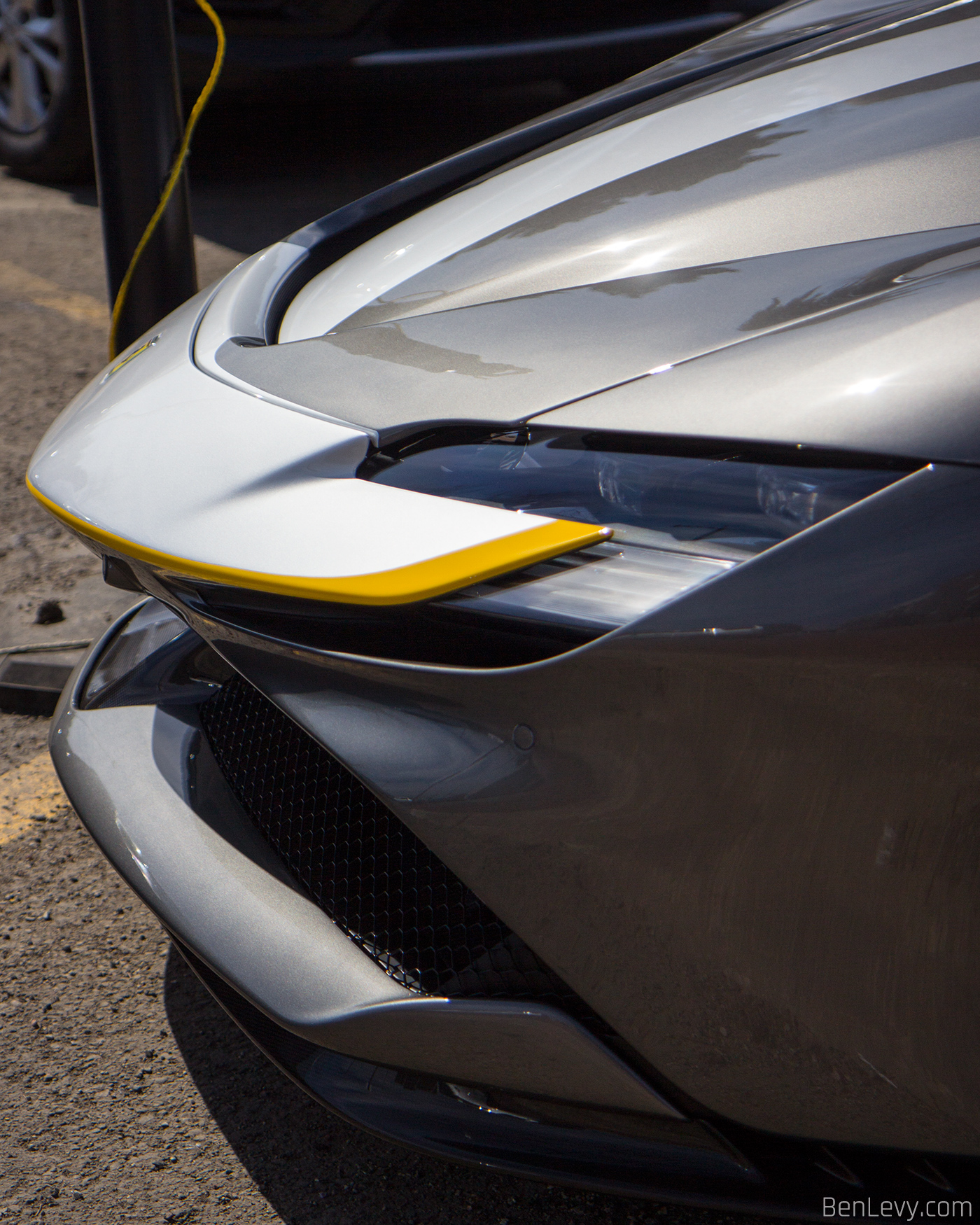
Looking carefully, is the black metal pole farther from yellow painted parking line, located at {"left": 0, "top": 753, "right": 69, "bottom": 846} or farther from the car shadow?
the car shadow

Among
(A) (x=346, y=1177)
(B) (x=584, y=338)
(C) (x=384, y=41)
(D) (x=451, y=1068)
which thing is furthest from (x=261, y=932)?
(C) (x=384, y=41)

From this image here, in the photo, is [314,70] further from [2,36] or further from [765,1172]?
[765,1172]

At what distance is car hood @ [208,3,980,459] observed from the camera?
1.04 m

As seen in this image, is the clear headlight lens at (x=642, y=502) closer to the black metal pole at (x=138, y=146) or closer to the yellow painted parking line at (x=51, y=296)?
the black metal pole at (x=138, y=146)

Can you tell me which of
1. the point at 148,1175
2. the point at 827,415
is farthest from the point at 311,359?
the point at 148,1175

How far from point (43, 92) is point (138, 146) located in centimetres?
313

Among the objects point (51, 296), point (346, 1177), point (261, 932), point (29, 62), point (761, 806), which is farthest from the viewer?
point (29, 62)

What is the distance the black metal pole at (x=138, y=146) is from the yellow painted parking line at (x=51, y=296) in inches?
67.4

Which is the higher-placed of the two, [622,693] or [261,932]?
[622,693]

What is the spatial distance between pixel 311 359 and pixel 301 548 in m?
0.35

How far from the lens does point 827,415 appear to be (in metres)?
1.00

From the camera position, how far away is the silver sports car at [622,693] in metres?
0.96

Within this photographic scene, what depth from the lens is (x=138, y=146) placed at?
7.25 feet

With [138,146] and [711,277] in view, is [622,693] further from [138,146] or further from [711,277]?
[138,146]
